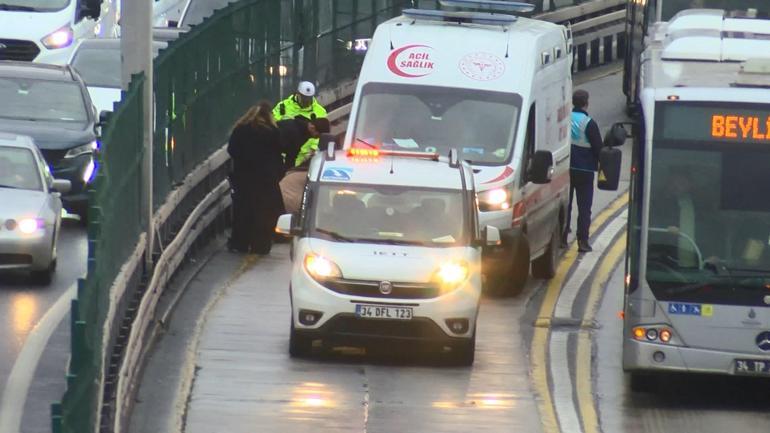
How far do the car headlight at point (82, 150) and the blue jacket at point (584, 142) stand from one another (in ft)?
19.4

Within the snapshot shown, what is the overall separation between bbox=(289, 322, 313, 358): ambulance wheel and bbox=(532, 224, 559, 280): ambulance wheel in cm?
544

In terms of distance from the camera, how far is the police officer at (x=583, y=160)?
23.8 meters

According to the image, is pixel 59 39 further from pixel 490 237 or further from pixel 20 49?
pixel 490 237

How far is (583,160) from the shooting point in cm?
2408

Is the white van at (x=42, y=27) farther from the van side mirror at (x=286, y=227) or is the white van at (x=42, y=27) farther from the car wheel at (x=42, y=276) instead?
the van side mirror at (x=286, y=227)

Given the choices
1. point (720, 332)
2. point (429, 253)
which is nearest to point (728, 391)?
point (720, 332)

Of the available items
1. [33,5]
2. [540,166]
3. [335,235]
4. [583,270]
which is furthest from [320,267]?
[33,5]

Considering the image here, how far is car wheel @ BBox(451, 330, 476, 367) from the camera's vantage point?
17203 mm

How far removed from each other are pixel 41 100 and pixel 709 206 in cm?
1200

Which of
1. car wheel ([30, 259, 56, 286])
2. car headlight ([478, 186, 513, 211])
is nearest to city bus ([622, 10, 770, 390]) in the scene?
car headlight ([478, 186, 513, 211])

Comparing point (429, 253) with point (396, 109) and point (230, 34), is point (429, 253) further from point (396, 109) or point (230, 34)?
point (230, 34)

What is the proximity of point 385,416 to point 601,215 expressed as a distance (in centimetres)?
1199

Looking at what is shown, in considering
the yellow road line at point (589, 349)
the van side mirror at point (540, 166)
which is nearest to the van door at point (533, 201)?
the van side mirror at point (540, 166)

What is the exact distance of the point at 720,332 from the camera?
1591cm
